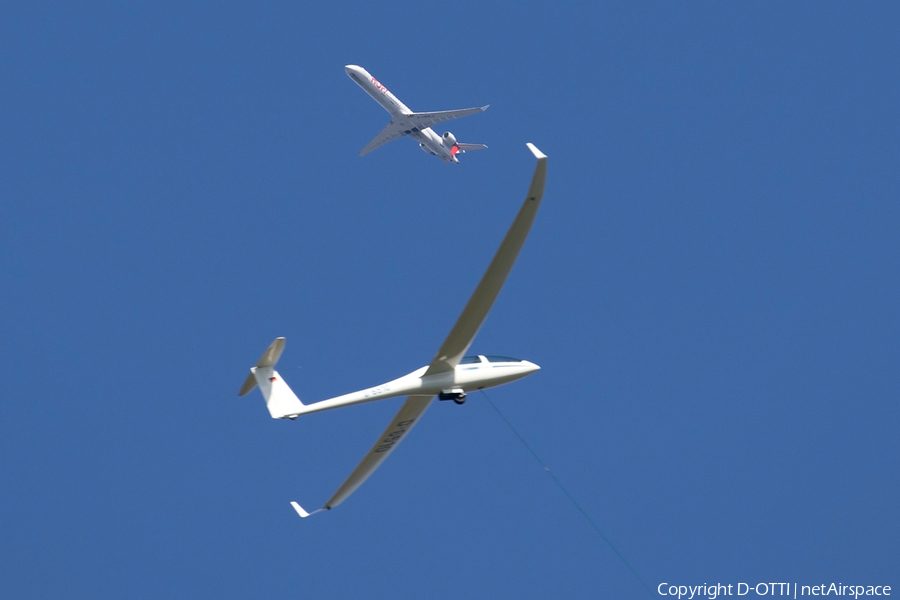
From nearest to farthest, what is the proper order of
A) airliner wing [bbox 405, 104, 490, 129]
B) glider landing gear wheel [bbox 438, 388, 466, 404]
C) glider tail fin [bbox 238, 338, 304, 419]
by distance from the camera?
glider landing gear wheel [bbox 438, 388, 466, 404], glider tail fin [bbox 238, 338, 304, 419], airliner wing [bbox 405, 104, 490, 129]

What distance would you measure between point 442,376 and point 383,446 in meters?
3.47

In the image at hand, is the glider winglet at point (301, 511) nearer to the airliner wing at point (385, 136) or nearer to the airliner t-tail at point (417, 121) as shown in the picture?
the airliner t-tail at point (417, 121)

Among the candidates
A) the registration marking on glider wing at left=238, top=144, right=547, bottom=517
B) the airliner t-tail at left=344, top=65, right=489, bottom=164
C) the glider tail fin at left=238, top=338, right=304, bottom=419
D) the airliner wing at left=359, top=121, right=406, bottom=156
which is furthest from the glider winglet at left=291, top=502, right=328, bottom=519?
the airliner wing at left=359, top=121, right=406, bottom=156

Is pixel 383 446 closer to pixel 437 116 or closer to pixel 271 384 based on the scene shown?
pixel 271 384

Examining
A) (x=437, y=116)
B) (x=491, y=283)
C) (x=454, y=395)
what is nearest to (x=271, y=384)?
(x=454, y=395)

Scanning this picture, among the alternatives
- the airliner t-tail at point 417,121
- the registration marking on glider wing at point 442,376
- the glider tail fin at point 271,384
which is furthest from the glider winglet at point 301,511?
the airliner t-tail at point 417,121

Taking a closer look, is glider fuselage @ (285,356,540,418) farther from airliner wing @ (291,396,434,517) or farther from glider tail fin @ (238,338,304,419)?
glider tail fin @ (238,338,304,419)

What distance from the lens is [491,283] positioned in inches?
698

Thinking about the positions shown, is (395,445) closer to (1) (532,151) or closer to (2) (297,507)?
(2) (297,507)

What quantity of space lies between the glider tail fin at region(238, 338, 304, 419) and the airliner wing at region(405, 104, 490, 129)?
2480cm

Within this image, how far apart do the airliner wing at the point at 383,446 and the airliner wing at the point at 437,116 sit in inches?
1007

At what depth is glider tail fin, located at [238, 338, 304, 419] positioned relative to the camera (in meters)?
22.2

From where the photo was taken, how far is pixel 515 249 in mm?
17297

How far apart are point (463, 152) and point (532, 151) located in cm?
3256
